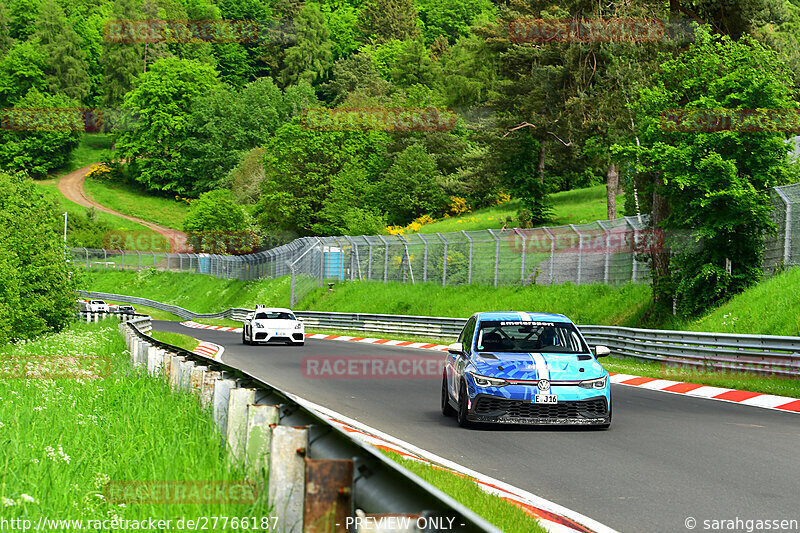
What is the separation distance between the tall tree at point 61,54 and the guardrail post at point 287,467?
155320mm

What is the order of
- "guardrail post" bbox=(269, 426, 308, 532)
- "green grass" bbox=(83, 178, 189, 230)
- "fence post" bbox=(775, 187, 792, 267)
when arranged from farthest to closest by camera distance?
1. "green grass" bbox=(83, 178, 189, 230)
2. "fence post" bbox=(775, 187, 792, 267)
3. "guardrail post" bbox=(269, 426, 308, 532)

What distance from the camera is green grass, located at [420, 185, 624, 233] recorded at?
63.1 m

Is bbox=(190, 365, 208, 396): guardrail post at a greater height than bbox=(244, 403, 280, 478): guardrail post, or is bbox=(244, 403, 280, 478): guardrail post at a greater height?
bbox=(244, 403, 280, 478): guardrail post

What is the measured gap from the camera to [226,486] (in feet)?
17.5

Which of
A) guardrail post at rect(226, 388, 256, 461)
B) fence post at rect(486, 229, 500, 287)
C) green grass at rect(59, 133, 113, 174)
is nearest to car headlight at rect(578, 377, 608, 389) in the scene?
guardrail post at rect(226, 388, 256, 461)

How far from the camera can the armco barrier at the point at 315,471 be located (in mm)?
3078

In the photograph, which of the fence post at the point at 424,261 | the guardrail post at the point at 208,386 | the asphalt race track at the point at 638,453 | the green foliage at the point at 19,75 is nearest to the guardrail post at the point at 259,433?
the guardrail post at the point at 208,386

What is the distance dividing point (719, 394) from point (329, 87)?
13579 centimetres

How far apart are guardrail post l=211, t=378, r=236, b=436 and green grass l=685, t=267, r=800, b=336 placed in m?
16.3

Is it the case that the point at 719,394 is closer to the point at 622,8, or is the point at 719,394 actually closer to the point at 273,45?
the point at 622,8

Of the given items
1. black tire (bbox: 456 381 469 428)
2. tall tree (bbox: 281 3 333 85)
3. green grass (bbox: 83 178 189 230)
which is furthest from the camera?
tall tree (bbox: 281 3 333 85)

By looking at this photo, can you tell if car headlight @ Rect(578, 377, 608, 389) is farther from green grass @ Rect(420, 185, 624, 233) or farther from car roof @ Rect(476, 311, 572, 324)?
green grass @ Rect(420, 185, 624, 233)

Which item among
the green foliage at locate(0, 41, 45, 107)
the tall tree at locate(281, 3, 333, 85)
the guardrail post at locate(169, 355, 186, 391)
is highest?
the tall tree at locate(281, 3, 333, 85)
